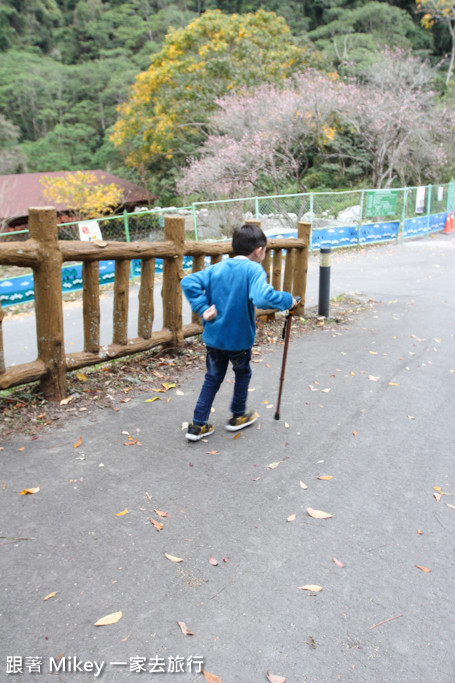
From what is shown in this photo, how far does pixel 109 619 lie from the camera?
221 centimetres

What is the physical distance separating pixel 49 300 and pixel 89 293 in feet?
1.72

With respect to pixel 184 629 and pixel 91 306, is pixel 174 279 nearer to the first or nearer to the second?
pixel 91 306

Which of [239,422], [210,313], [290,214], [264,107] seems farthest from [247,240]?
[264,107]

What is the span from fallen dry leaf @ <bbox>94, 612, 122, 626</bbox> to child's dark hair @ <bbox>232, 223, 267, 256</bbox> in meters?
2.33

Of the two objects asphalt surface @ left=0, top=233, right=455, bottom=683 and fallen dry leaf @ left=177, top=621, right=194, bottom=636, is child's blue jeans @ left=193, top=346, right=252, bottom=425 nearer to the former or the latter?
asphalt surface @ left=0, top=233, right=455, bottom=683

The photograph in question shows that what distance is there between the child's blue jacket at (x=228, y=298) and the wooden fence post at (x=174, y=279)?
1.70 meters

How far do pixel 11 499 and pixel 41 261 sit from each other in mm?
1828

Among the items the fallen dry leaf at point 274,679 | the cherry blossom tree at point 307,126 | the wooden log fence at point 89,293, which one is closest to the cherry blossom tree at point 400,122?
the cherry blossom tree at point 307,126

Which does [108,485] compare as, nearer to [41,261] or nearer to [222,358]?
[222,358]

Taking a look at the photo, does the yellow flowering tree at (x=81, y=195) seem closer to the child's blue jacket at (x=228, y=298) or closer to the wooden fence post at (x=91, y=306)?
the wooden fence post at (x=91, y=306)

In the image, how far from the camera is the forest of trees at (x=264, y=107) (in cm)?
2184

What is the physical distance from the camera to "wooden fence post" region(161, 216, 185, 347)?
5191 mm

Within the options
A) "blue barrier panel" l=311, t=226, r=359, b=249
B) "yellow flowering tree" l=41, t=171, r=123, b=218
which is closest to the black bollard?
"blue barrier panel" l=311, t=226, r=359, b=249

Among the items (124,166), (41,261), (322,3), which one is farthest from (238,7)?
(41,261)
